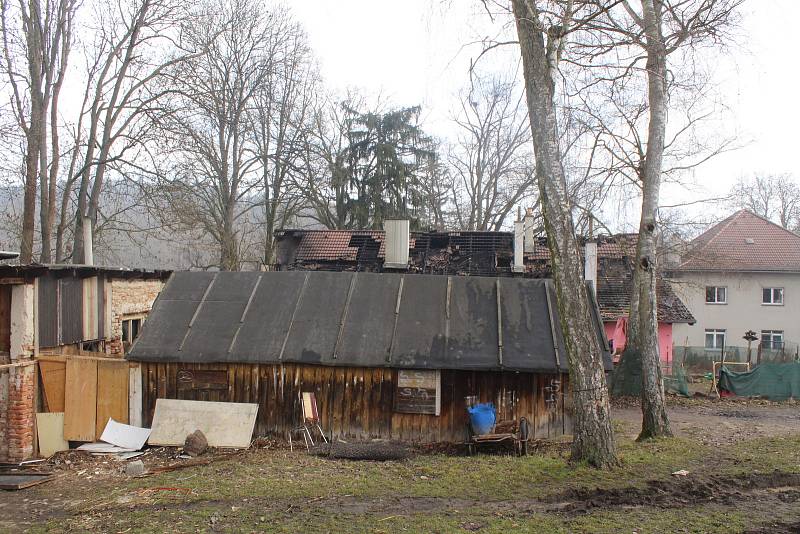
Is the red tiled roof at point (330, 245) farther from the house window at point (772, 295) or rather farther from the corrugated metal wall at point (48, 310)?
the house window at point (772, 295)

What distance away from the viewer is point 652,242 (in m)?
11.8

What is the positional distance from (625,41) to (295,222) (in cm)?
2577

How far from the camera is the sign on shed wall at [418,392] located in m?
11.9

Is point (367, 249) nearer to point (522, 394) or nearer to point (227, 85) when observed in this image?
point (227, 85)

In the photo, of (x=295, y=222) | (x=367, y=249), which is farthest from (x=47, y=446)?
(x=295, y=222)

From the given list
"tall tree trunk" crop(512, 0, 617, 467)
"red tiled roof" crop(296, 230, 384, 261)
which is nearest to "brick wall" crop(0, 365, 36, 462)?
"tall tree trunk" crop(512, 0, 617, 467)

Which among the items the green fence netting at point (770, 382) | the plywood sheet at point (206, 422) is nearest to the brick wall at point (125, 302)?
the plywood sheet at point (206, 422)

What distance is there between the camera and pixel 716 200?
14359 mm

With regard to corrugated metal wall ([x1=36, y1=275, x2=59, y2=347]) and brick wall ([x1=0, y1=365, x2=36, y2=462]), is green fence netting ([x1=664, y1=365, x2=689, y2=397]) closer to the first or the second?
corrugated metal wall ([x1=36, y1=275, x2=59, y2=347])

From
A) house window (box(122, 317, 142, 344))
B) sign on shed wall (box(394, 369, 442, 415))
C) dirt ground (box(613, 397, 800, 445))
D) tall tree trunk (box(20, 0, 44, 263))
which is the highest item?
tall tree trunk (box(20, 0, 44, 263))

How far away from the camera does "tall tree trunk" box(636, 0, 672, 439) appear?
11609 mm

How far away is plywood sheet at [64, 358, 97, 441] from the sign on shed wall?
6.09 m

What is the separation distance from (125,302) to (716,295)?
29.4 metres

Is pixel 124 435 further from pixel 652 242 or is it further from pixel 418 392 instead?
pixel 652 242
